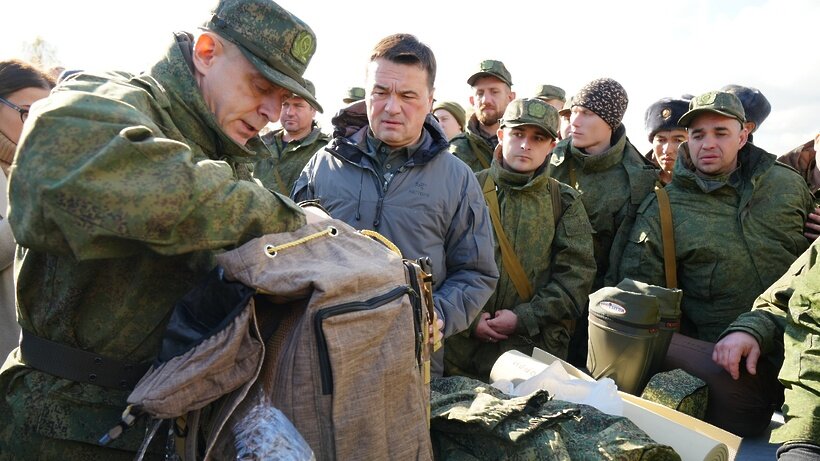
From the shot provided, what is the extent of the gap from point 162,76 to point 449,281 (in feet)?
5.26

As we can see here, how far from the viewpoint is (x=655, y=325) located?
3.34 metres

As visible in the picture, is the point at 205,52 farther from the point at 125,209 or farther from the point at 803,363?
the point at 803,363

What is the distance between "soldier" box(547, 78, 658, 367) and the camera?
15.4ft

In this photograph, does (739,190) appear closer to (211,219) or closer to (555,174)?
(555,174)

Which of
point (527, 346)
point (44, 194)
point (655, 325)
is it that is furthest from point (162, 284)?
point (527, 346)

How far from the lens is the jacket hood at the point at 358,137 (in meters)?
3.12

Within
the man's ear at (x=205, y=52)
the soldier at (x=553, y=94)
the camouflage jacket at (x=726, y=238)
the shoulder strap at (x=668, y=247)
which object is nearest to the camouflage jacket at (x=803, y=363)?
the camouflage jacket at (x=726, y=238)

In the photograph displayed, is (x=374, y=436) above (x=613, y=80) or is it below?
below

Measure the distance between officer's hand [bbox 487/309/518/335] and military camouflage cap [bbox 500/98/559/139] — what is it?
122cm

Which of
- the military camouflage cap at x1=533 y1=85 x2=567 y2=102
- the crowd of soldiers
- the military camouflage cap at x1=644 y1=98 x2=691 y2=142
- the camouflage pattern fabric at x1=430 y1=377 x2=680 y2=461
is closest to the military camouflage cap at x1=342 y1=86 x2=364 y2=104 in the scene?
the crowd of soldiers

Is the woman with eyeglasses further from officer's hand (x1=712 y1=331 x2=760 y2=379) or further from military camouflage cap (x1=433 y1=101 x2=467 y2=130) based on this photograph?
military camouflage cap (x1=433 y1=101 x2=467 y2=130)

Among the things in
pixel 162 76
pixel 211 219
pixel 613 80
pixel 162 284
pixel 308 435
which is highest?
pixel 613 80

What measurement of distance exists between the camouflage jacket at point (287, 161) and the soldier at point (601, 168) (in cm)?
260

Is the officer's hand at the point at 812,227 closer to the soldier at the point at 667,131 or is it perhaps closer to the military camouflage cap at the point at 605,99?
the soldier at the point at 667,131
